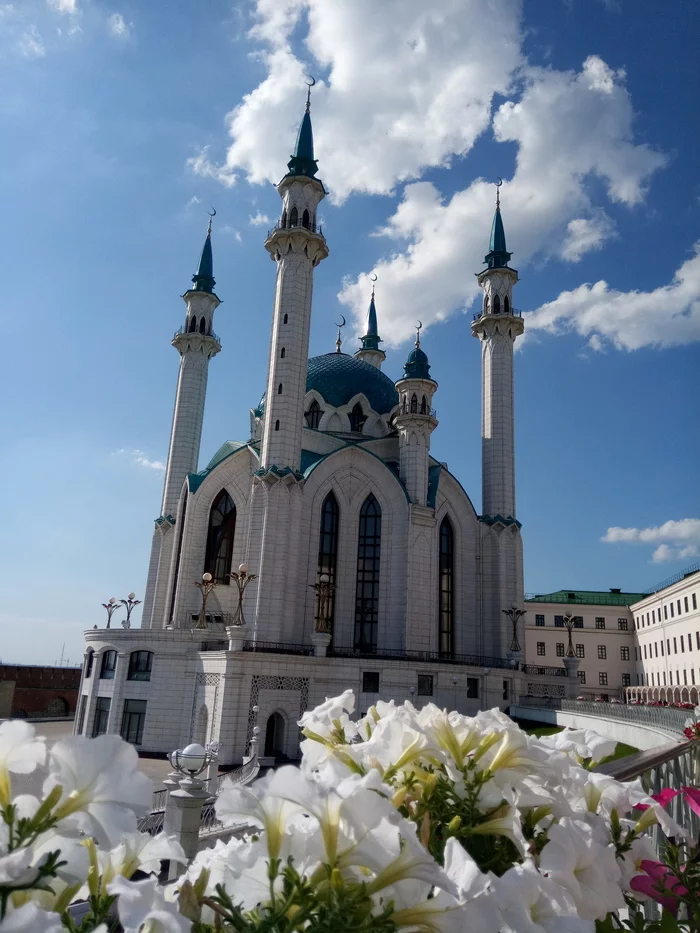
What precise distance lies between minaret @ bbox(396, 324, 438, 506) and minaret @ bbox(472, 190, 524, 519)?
5.76m

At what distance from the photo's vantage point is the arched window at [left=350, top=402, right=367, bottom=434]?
4672 cm

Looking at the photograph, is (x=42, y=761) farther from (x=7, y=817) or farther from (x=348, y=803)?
(x=348, y=803)

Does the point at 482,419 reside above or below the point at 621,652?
above

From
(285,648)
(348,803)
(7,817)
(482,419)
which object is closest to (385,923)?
(348,803)

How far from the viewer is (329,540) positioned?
126ft

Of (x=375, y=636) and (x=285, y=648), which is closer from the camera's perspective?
(x=285, y=648)

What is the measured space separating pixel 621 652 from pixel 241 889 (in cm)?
6440

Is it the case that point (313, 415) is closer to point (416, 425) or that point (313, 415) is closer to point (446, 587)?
point (416, 425)

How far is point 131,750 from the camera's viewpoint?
1569 mm

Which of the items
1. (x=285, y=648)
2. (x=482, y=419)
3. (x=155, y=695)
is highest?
(x=482, y=419)

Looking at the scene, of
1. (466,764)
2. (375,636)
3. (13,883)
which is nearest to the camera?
(13,883)

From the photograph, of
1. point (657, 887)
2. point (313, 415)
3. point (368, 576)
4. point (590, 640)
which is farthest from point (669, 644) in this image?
point (657, 887)

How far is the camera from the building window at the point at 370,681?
110ft

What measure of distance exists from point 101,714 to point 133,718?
234 centimetres
